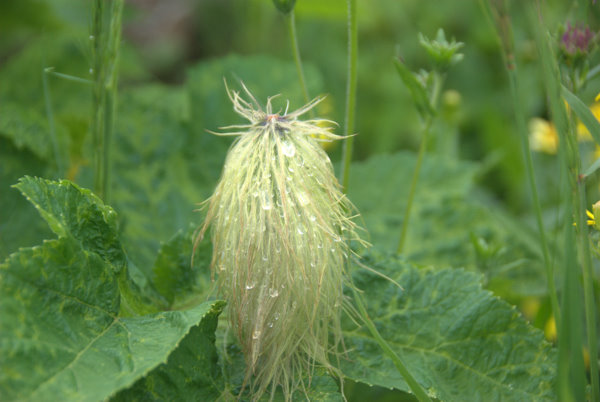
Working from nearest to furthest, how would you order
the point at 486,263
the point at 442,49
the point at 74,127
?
the point at 442,49
the point at 486,263
the point at 74,127

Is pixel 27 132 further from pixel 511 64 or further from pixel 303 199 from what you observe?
pixel 511 64

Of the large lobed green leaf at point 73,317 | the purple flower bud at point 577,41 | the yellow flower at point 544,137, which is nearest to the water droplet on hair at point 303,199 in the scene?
the large lobed green leaf at point 73,317

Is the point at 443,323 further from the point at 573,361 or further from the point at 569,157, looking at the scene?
the point at 569,157

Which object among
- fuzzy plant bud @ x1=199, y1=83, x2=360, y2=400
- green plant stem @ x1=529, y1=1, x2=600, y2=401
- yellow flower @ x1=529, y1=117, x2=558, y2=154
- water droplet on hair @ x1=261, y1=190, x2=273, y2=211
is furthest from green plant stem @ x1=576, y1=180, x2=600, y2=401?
yellow flower @ x1=529, y1=117, x2=558, y2=154

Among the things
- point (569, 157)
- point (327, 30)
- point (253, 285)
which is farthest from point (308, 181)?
point (327, 30)

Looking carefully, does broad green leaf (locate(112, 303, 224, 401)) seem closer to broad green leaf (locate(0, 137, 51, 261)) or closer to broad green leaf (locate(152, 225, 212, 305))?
broad green leaf (locate(152, 225, 212, 305))

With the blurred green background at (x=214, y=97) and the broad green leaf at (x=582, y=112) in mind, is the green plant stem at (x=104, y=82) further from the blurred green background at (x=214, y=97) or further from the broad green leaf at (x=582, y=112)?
the broad green leaf at (x=582, y=112)
